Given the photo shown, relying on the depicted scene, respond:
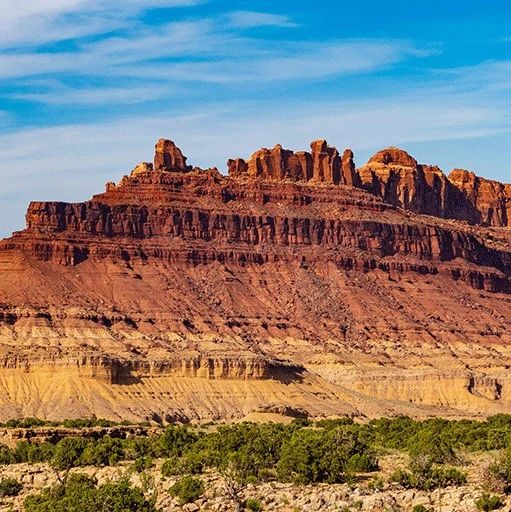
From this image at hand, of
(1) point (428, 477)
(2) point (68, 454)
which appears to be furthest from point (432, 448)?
(2) point (68, 454)

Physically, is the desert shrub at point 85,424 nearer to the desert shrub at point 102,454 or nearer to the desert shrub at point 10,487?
the desert shrub at point 102,454

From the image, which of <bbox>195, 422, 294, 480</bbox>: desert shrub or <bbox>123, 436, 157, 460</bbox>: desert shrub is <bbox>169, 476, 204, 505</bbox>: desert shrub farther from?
<bbox>123, 436, 157, 460</bbox>: desert shrub

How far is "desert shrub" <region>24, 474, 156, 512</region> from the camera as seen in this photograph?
66.6m

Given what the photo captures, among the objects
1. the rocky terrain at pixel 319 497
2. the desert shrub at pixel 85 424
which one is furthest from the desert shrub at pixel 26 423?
the rocky terrain at pixel 319 497

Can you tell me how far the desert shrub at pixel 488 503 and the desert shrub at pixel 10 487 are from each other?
72.4 ft

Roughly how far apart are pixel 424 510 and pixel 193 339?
121 m

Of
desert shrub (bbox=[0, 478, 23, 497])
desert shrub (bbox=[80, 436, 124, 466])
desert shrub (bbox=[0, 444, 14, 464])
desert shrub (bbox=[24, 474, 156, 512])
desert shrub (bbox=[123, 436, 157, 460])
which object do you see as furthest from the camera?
desert shrub (bbox=[0, 444, 14, 464])

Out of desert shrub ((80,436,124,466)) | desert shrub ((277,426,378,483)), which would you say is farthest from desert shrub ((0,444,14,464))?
desert shrub ((277,426,378,483))

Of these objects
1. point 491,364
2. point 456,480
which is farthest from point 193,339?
point 456,480

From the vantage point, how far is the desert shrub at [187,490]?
67125 millimetres

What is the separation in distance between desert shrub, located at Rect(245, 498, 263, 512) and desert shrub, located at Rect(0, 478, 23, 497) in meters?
14.0

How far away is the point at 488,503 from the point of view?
61.0 meters

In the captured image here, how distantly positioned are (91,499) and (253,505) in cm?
644

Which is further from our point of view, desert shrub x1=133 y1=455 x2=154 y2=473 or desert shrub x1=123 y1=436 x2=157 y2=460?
desert shrub x1=123 y1=436 x2=157 y2=460
